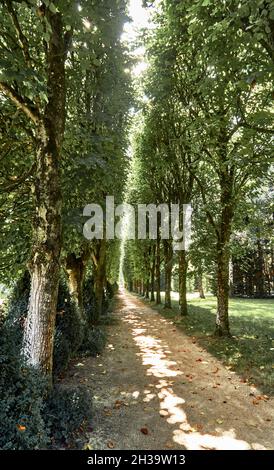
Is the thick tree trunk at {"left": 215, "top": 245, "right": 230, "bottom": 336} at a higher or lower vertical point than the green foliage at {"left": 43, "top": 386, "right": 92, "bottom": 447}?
higher

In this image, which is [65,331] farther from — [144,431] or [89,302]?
[89,302]

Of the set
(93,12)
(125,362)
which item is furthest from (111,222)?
(93,12)

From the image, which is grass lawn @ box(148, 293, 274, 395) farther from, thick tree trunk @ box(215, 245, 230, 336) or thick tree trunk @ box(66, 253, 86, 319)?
thick tree trunk @ box(66, 253, 86, 319)

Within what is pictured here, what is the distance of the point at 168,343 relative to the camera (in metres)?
13.0

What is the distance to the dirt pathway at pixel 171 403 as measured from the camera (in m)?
5.40

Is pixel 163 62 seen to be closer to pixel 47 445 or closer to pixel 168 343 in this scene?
pixel 168 343

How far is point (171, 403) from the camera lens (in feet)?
22.8

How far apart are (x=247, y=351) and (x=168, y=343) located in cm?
323

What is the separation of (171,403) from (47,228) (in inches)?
180

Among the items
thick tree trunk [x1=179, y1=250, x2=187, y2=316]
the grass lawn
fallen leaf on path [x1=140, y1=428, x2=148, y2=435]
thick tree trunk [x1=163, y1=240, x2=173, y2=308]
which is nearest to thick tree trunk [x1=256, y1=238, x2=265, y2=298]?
thick tree trunk [x1=163, y1=240, x2=173, y2=308]

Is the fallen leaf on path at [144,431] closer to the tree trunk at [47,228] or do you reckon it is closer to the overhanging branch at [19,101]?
the tree trunk at [47,228]

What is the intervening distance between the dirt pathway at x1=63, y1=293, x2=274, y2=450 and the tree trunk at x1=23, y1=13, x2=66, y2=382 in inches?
71.1

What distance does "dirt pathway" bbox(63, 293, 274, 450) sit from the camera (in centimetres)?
540

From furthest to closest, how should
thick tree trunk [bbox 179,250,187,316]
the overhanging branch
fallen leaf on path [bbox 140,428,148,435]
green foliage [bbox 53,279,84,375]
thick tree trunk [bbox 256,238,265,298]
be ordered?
thick tree trunk [bbox 256,238,265,298] < thick tree trunk [bbox 179,250,187,316] < green foliage [bbox 53,279,84,375] < the overhanging branch < fallen leaf on path [bbox 140,428,148,435]
